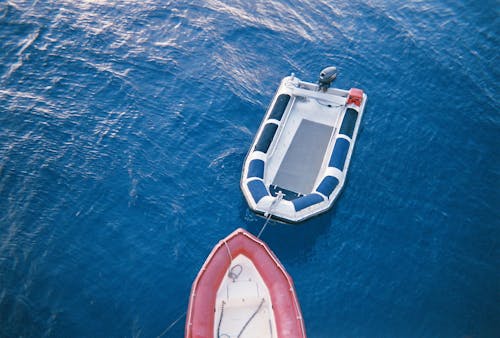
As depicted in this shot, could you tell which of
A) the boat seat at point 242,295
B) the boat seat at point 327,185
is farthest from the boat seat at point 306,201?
the boat seat at point 242,295

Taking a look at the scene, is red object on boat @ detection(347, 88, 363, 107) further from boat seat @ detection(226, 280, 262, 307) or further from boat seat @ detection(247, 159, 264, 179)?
boat seat @ detection(226, 280, 262, 307)

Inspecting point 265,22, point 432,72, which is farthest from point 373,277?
point 265,22

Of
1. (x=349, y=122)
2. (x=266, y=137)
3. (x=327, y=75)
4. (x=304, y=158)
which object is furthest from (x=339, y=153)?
(x=327, y=75)

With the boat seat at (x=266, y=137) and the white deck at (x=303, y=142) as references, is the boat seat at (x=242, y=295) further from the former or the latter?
the boat seat at (x=266, y=137)

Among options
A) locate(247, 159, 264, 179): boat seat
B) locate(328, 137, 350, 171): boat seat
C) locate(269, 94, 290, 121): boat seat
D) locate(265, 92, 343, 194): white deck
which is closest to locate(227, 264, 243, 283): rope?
locate(247, 159, 264, 179): boat seat

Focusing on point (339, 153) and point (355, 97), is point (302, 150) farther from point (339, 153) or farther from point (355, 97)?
point (355, 97)
